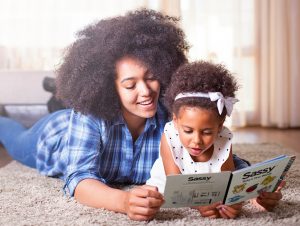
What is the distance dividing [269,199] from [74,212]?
569 mm

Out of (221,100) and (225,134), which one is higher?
(221,100)

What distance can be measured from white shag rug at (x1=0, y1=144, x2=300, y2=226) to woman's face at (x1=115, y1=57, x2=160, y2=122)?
14.1 inches

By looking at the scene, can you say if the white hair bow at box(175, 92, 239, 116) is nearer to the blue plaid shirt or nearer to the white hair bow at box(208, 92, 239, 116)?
the white hair bow at box(208, 92, 239, 116)

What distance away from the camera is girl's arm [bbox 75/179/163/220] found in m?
1.23

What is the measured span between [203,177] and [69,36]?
9.86ft

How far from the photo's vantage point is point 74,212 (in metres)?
1.42

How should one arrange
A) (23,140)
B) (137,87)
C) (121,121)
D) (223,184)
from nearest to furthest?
(223,184) < (137,87) < (121,121) < (23,140)

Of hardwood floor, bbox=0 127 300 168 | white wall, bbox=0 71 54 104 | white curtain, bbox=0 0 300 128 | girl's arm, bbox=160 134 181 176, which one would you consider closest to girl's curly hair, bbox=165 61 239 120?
girl's arm, bbox=160 134 181 176

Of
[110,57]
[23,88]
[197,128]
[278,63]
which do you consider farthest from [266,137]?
[197,128]

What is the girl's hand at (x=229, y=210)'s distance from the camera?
131cm

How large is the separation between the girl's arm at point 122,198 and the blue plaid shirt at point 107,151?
6 cm

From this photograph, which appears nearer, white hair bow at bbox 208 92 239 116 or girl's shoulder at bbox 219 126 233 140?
white hair bow at bbox 208 92 239 116

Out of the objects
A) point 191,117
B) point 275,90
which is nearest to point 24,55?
point 275,90

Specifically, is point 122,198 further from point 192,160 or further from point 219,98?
point 219,98
